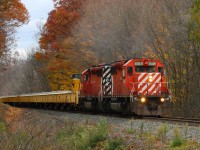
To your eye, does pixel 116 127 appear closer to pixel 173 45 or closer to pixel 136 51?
pixel 173 45

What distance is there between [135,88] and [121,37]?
11886 millimetres

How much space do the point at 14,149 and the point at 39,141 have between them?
1.27 m

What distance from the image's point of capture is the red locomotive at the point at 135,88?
59.7ft

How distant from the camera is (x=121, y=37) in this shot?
Result: 98.7ft

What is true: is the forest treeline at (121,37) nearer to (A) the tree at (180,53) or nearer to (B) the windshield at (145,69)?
(A) the tree at (180,53)

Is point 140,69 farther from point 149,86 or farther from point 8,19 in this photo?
point 8,19

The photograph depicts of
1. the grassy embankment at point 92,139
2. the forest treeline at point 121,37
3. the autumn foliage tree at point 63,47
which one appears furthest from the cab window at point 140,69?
the autumn foliage tree at point 63,47

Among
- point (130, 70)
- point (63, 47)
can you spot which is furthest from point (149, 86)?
point (63, 47)

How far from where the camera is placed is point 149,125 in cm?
1436

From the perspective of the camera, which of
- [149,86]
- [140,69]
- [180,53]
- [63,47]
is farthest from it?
[63,47]

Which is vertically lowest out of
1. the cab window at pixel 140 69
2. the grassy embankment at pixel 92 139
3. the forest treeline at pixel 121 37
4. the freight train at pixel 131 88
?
the grassy embankment at pixel 92 139

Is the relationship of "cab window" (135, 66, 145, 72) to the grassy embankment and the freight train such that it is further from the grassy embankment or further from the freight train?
the grassy embankment

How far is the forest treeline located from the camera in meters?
24.2

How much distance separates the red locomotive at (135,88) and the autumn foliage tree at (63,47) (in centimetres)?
1162
